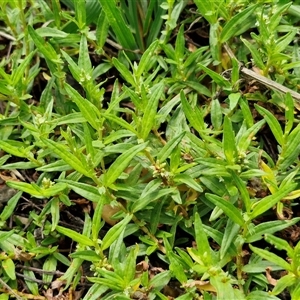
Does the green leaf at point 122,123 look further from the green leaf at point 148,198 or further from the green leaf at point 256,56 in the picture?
the green leaf at point 256,56

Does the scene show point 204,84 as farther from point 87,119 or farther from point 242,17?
point 87,119

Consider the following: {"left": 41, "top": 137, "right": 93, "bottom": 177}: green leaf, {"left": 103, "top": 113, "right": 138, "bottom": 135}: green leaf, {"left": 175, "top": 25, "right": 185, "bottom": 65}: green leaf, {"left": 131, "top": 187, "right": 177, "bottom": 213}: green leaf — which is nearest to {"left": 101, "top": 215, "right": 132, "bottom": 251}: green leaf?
{"left": 131, "top": 187, "right": 177, "bottom": 213}: green leaf

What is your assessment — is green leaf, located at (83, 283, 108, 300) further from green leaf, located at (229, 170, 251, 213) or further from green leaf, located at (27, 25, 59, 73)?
green leaf, located at (27, 25, 59, 73)

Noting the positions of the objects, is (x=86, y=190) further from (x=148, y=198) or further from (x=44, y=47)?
(x=44, y=47)

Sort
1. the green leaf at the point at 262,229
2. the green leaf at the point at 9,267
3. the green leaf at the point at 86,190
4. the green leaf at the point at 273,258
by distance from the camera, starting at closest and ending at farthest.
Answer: the green leaf at the point at 273,258, the green leaf at the point at 262,229, the green leaf at the point at 86,190, the green leaf at the point at 9,267

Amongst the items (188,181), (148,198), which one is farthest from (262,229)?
(148,198)

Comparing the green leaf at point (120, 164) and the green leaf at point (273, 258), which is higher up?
the green leaf at point (120, 164)

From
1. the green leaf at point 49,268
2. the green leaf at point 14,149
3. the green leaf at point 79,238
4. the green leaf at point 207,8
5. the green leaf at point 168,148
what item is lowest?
the green leaf at point 49,268

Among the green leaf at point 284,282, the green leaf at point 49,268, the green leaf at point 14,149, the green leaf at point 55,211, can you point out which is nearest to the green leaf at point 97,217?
the green leaf at point 55,211
